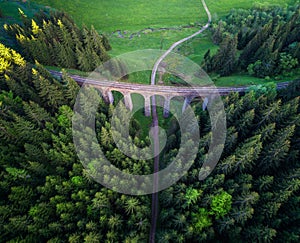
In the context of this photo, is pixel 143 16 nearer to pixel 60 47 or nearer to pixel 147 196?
pixel 60 47

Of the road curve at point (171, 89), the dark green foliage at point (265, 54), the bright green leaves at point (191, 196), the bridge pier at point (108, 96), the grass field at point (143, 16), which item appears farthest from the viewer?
the grass field at point (143, 16)

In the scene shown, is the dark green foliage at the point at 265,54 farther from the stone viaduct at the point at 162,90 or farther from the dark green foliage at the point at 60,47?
the dark green foliage at the point at 60,47

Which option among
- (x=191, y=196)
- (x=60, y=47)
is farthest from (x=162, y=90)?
(x=60, y=47)

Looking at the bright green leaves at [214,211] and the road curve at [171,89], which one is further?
the road curve at [171,89]

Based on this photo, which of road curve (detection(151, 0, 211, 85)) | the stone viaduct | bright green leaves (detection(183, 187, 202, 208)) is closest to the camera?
bright green leaves (detection(183, 187, 202, 208))

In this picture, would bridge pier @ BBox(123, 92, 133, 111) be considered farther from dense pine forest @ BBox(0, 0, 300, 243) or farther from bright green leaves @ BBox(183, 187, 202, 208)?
bright green leaves @ BBox(183, 187, 202, 208)

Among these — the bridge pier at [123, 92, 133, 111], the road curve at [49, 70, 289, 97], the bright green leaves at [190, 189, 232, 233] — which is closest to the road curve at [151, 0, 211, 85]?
the bridge pier at [123, 92, 133, 111]

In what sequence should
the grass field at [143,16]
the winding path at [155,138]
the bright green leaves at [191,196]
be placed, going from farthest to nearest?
the grass field at [143,16] < the winding path at [155,138] < the bright green leaves at [191,196]

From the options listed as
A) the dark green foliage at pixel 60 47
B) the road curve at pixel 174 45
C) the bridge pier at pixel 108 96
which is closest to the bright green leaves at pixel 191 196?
the bridge pier at pixel 108 96

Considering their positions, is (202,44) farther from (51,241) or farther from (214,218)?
(51,241)

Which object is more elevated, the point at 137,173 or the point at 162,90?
the point at 162,90
